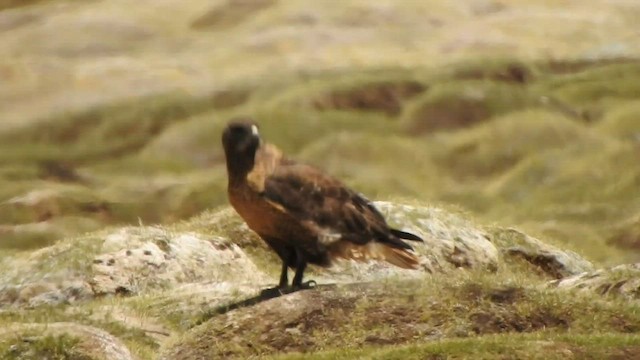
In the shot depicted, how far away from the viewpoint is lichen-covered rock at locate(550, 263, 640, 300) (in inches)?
898

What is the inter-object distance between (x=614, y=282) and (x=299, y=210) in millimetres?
8613

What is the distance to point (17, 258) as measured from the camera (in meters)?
33.2

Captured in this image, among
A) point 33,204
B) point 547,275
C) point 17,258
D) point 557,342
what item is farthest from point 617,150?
point 557,342

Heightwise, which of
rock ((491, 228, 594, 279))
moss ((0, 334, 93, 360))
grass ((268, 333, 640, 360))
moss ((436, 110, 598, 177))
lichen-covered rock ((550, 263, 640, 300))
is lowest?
moss ((436, 110, 598, 177))

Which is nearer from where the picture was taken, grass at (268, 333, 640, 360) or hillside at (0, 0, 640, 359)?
grass at (268, 333, 640, 360)

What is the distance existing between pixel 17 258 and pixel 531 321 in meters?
19.2

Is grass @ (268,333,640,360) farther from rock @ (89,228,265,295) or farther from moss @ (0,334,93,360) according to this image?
rock @ (89,228,265,295)

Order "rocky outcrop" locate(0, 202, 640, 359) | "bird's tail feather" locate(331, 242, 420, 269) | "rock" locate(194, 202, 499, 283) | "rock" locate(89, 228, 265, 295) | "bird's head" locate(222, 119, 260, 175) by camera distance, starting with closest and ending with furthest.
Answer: "bird's head" locate(222, 119, 260, 175), "bird's tail feather" locate(331, 242, 420, 269), "rocky outcrop" locate(0, 202, 640, 359), "rock" locate(89, 228, 265, 295), "rock" locate(194, 202, 499, 283)

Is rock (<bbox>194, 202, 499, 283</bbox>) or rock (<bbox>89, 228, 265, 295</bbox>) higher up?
rock (<bbox>89, 228, 265, 295</bbox>)

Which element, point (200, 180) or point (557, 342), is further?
point (200, 180)

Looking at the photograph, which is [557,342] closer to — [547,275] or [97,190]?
[547,275]

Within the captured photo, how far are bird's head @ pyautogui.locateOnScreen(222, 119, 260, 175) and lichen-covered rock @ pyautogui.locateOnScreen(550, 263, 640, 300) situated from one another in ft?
30.7

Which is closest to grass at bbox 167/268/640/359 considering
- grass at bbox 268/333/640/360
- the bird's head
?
grass at bbox 268/333/640/360

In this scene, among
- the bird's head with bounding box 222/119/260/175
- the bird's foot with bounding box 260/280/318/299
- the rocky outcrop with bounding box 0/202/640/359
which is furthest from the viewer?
the bird's foot with bounding box 260/280/318/299
